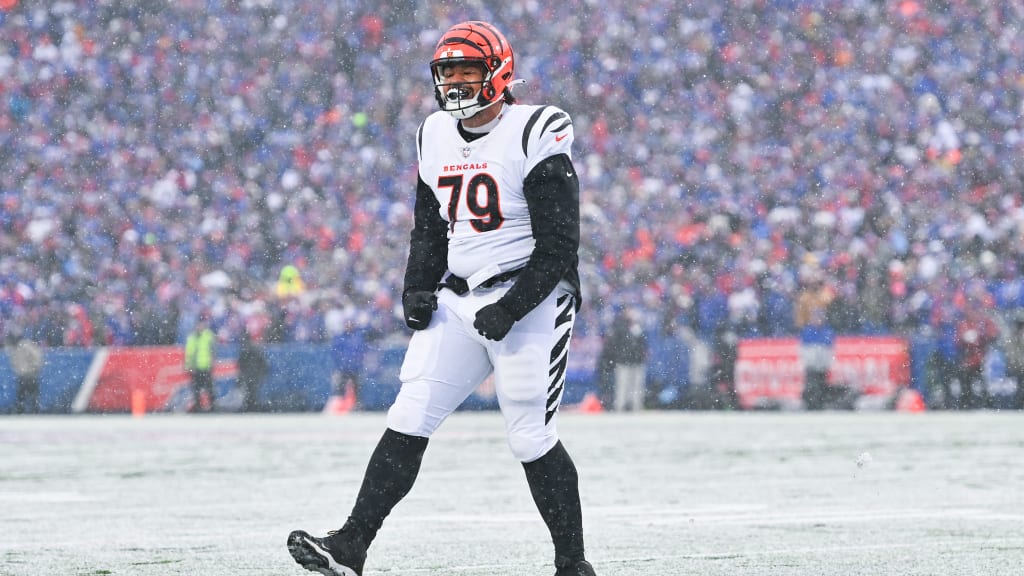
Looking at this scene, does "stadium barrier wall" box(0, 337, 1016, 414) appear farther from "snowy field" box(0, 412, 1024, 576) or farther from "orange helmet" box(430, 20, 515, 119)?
"orange helmet" box(430, 20, 515, 119)

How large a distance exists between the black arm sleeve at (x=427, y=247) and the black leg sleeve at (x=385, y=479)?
0.49 meters

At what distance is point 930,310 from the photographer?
74.3 feet

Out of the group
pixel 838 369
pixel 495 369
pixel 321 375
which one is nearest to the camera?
pixel 495 369

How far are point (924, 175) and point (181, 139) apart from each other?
A: 11518 millimetres

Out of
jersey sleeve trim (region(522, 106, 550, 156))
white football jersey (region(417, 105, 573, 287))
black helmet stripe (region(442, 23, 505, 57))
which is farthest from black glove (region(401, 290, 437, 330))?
black helmet stripe (region(442, 23, 505, 57))

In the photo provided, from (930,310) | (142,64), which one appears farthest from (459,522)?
(142,64)

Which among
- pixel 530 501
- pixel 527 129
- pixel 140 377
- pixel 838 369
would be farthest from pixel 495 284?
pixel 140 377

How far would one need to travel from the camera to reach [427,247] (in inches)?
206

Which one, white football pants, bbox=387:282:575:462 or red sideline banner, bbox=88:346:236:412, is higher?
white football pants, bbox=387:282:575:462

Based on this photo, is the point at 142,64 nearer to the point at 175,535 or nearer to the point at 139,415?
the point at 139,415

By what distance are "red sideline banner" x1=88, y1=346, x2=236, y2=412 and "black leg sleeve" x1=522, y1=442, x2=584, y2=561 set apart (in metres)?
17.4

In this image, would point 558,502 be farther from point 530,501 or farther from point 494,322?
point 530,501

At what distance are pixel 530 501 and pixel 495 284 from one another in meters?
4.28

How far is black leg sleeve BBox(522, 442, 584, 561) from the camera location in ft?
16.7
